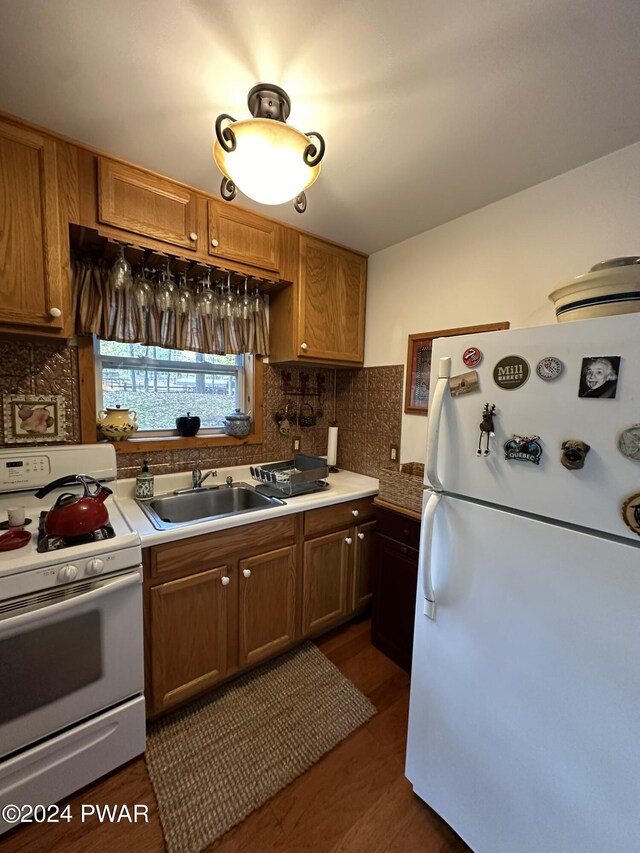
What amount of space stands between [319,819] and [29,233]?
237 centimetres

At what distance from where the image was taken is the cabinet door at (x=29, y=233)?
4.04ft

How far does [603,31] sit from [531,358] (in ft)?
2.99

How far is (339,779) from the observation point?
1.28 metres

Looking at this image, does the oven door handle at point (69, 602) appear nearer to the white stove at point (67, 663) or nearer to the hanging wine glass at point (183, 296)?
the white stove at point (67, 663)

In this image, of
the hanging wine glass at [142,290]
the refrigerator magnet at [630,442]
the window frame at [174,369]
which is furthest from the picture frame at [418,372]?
the hanging wine glass at [142,290]

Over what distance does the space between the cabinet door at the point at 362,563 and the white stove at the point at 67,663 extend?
1.18m

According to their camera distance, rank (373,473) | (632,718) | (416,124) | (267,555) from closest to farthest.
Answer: (632,718) → (416,124) → (267,555) → (373,473)

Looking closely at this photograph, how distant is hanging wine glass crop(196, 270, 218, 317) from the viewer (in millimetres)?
1812

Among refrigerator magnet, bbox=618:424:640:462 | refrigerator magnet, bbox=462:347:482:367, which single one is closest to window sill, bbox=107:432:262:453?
refrigerator magnet, bbox=462:347:482:367

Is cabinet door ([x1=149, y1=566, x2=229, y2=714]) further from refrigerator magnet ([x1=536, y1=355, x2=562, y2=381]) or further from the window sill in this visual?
refrigerator magnet ([x1=536, y1=355, x2=562, y2=381])

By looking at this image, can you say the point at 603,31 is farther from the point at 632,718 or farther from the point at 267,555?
the point at 267,555

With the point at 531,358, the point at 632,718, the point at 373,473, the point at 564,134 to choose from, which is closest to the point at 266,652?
the point at 373,473

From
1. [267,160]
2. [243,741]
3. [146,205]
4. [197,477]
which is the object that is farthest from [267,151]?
[243,741]

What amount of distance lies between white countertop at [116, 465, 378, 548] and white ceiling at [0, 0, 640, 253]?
5.05ft
